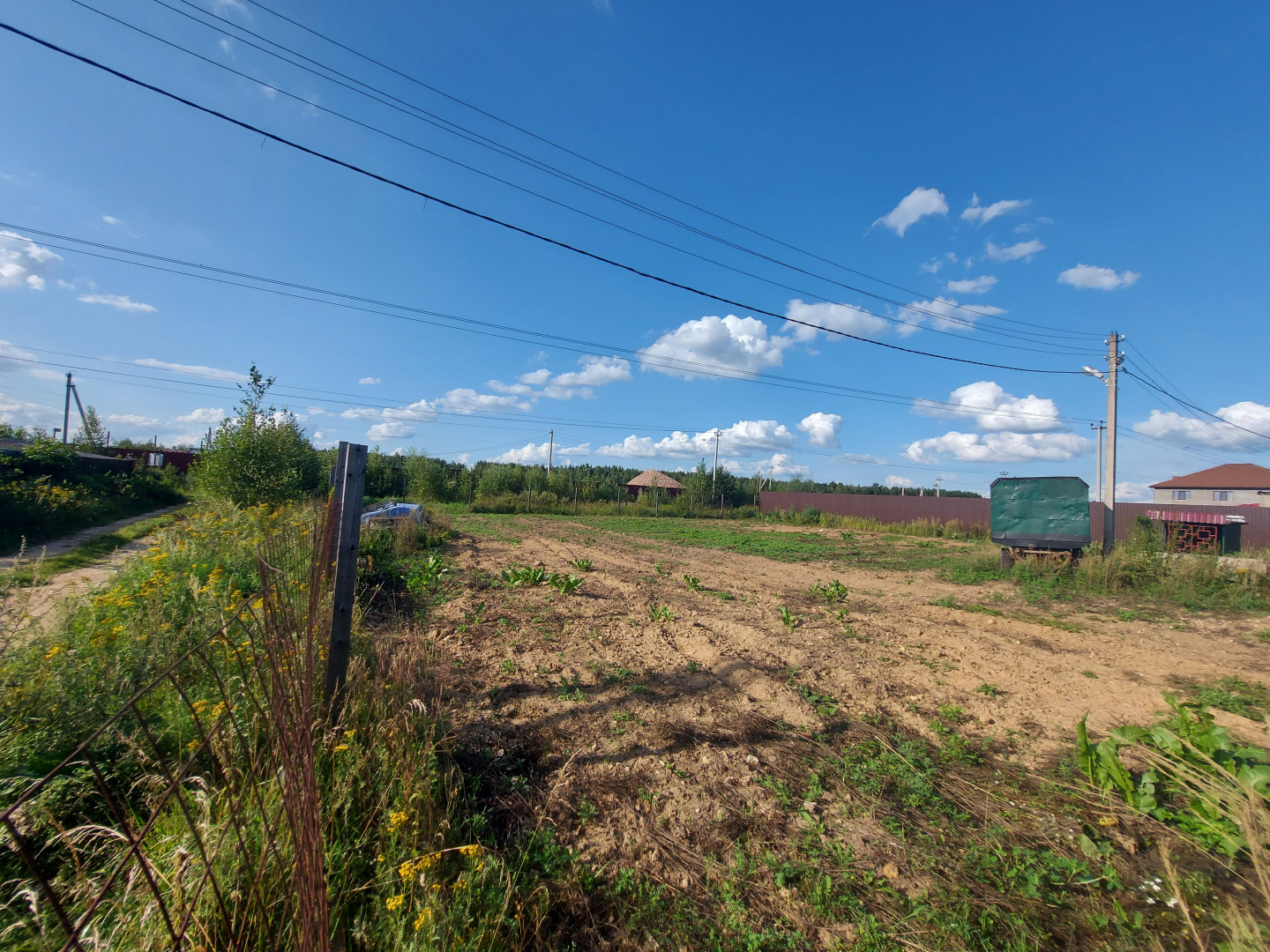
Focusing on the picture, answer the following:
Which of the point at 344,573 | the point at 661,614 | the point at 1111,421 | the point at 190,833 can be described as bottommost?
the point at 661,614

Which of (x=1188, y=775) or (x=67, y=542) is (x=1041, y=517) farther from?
(x=67, y=542)

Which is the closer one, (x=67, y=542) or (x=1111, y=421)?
(x=67, y=542)

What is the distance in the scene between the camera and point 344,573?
326 centimetres

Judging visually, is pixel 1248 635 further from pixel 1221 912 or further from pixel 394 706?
pixel 394 706

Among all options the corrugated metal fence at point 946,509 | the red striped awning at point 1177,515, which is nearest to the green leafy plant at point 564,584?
the corrugated metal fence at point 946,509

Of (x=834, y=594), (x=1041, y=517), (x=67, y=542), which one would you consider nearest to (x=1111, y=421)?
(x=1041, y=517)

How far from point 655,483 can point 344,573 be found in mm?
40445

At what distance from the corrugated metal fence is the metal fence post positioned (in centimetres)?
2110

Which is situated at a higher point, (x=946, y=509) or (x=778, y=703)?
(x=946, y=509)

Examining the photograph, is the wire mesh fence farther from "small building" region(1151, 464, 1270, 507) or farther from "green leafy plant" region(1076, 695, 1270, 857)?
"small building" region(1151, 464, 1270, 507)

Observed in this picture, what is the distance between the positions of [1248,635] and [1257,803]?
763 cm

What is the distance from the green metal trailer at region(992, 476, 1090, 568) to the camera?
12.1 metres

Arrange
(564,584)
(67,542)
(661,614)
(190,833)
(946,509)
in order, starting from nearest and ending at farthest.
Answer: (190,833)
(661,614)
(564,584)
(67,542)
(946,509)

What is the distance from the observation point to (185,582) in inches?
191
